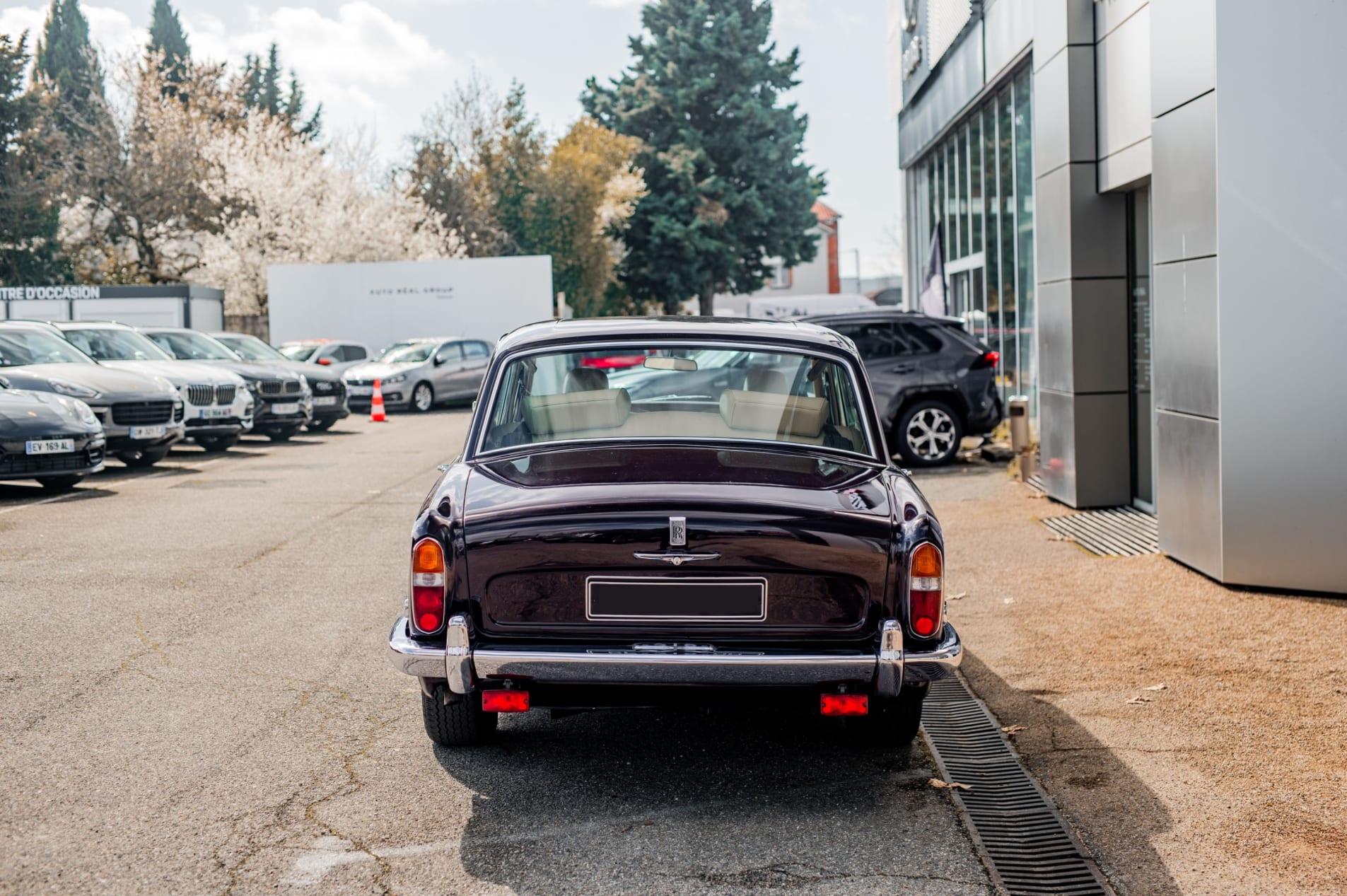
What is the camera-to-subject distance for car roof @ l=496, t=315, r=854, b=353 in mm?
5477

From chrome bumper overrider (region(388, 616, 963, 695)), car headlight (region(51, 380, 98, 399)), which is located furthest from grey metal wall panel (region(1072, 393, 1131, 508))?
car headlight (region(51, 380, 98, 399))

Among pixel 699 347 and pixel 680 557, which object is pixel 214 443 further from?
pixel 680 557

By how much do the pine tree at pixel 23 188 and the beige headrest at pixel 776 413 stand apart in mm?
46823

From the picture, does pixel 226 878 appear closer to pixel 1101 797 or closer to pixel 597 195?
pixel 1101 797

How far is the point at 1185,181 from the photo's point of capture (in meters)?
8.55

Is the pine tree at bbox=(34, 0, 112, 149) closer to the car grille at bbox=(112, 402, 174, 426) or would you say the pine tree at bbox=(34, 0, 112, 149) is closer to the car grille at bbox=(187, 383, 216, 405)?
the car grille at bbox=(187, 383, 216, 405)

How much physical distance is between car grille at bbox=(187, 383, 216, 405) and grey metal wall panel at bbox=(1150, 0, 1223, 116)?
1308 cm

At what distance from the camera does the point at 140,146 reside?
4734 cm

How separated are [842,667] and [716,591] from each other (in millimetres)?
461

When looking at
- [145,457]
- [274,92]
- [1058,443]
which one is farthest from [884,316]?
[274,92]

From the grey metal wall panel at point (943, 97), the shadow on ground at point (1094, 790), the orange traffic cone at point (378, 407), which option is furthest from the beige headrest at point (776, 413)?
the orange traffic cone at point (378, 407)

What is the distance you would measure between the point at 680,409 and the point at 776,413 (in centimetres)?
43

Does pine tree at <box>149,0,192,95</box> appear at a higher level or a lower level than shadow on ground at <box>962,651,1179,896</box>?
higher

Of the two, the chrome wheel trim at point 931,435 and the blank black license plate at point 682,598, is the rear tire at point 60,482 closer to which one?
the chrome wheel trim at point 931,435
